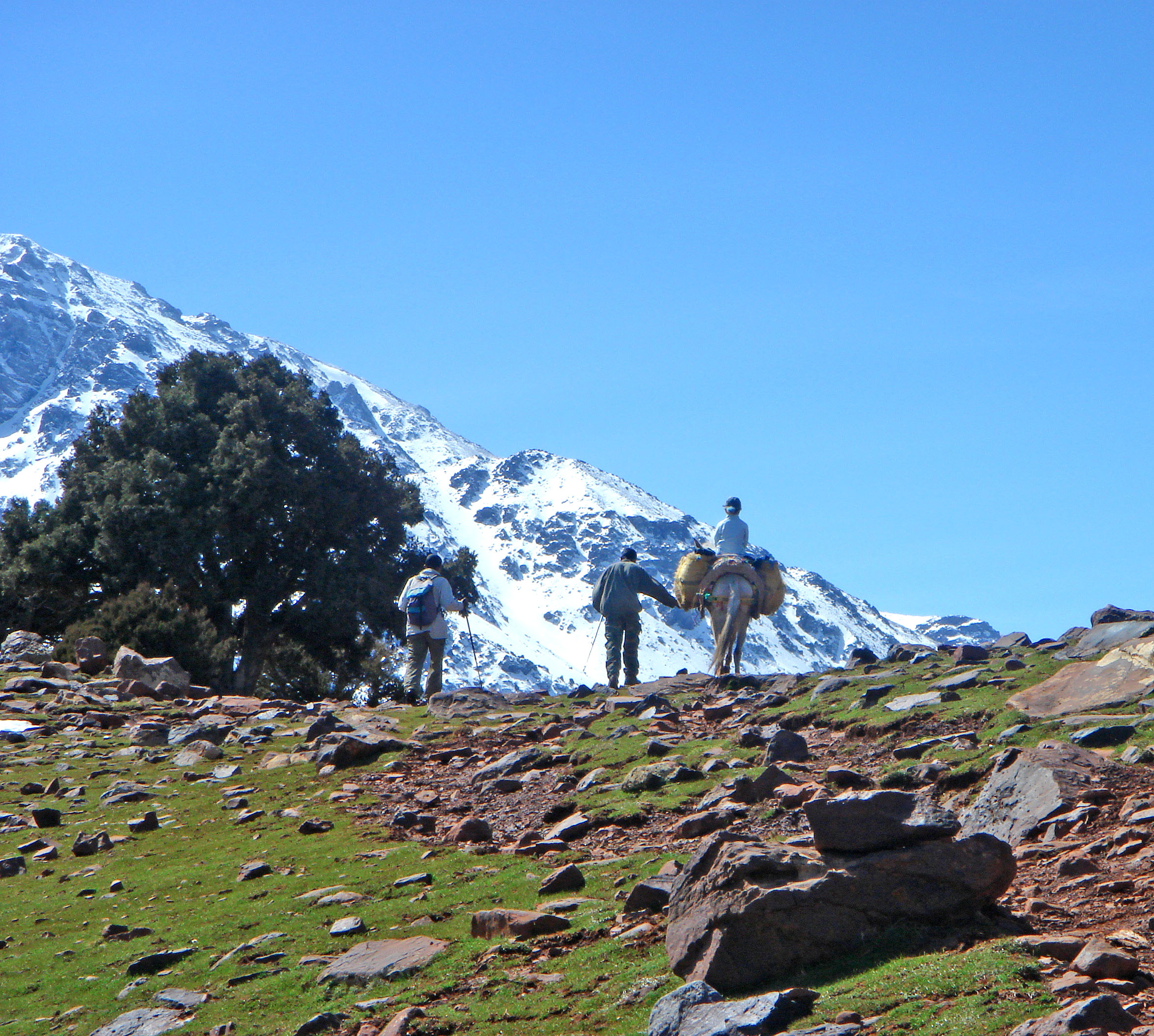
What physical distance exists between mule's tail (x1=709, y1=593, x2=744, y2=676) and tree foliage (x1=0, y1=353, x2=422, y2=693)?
1447 cm

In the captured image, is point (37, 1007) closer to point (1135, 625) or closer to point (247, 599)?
point (1135, 625)

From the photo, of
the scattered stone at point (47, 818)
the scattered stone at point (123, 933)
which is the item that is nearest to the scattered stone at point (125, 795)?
the scattered stone at point (47, 818)

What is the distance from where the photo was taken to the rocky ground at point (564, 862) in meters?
6.41

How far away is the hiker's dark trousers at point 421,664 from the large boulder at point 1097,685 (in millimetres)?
12536

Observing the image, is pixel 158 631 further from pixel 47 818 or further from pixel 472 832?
pixel 472 832

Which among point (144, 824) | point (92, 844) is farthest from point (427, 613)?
point (92, 844)

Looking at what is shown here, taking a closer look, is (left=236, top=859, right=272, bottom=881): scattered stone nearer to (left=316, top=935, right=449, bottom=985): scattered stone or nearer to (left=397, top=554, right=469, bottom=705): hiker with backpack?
(left=316, top=935, right=449, bottom=985): scattered stone

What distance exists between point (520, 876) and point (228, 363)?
32273 millimetres

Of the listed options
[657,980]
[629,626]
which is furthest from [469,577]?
[657,980]

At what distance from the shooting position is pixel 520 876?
31.6 ft

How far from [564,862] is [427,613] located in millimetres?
13444

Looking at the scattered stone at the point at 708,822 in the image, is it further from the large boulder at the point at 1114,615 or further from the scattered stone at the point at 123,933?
the large boulder at the point at 1114,615

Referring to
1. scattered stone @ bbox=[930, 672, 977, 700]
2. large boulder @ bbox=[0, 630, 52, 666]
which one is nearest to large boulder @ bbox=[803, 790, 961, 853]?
scattered stone @ bbox=[930, 672, 977, 700]

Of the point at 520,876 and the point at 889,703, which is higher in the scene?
the point at 889,703
